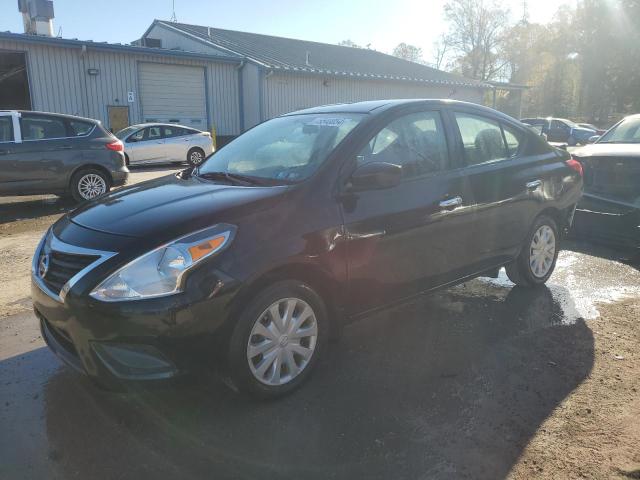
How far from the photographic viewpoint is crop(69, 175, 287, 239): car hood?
2770mm

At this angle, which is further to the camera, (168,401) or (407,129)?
(407,129)

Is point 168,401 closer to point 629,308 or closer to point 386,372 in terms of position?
point 386,372

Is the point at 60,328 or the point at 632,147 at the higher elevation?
the point at 632,147

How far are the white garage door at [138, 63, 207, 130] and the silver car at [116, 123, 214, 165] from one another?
15.5 ft

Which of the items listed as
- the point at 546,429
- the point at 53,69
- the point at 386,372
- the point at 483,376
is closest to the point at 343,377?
the point at 386,372

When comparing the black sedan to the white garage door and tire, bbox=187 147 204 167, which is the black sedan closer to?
tire, bbox=187 147 204 167

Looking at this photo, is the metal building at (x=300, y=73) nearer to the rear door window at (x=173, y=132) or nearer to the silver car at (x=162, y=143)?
the silver car at (x=162, y=143)

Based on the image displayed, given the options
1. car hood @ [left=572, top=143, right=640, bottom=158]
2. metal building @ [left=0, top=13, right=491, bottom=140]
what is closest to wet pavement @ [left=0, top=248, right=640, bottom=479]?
car hood @ [left=572, top=143, right=640, bottom=158]

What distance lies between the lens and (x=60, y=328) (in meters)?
2.79

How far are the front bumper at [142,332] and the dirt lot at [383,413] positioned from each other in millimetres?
199

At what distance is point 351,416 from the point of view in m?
2.90

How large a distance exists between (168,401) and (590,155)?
5.97 m

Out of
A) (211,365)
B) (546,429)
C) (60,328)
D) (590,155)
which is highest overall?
(590,155)

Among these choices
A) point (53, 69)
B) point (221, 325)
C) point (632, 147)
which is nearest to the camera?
point (221, 325)
